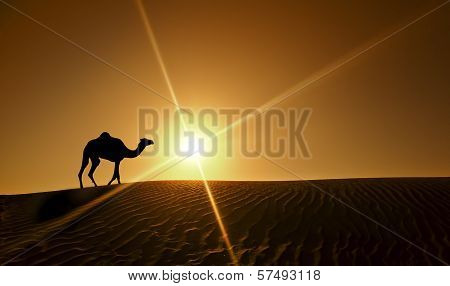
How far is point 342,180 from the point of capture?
46.3 feet

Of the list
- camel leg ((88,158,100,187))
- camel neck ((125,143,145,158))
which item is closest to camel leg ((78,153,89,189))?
camel leg ((88,158,100,187))

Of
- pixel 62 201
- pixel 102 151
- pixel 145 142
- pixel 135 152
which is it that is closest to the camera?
pixel 62 201

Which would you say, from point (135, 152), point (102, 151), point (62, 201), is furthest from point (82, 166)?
point (135, 152)

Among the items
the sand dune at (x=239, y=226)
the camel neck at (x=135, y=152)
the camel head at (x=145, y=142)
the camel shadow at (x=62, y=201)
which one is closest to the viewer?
the sand dune at (x=239, y=226)

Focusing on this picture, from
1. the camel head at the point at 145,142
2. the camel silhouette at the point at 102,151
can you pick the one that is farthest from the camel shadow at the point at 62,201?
the camel head at the point at 145,142

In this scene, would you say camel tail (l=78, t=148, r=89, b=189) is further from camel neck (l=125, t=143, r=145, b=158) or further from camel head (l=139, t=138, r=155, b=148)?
camel head (l=139, t=138, r=155, b=148)

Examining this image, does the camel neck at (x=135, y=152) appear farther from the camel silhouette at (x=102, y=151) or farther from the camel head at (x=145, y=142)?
the camel silhouette at (x=102, y=151)

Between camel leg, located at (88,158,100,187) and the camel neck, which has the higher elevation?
the camel neck

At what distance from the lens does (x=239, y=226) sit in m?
8.43

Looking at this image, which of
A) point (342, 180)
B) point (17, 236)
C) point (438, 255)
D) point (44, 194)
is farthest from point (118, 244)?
point (342, 180)

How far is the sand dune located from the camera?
6.68 m

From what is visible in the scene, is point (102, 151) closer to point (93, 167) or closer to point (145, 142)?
point (93, 167)

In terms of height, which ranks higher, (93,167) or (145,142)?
(145,142)

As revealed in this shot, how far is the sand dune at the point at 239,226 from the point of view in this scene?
21.9ft
